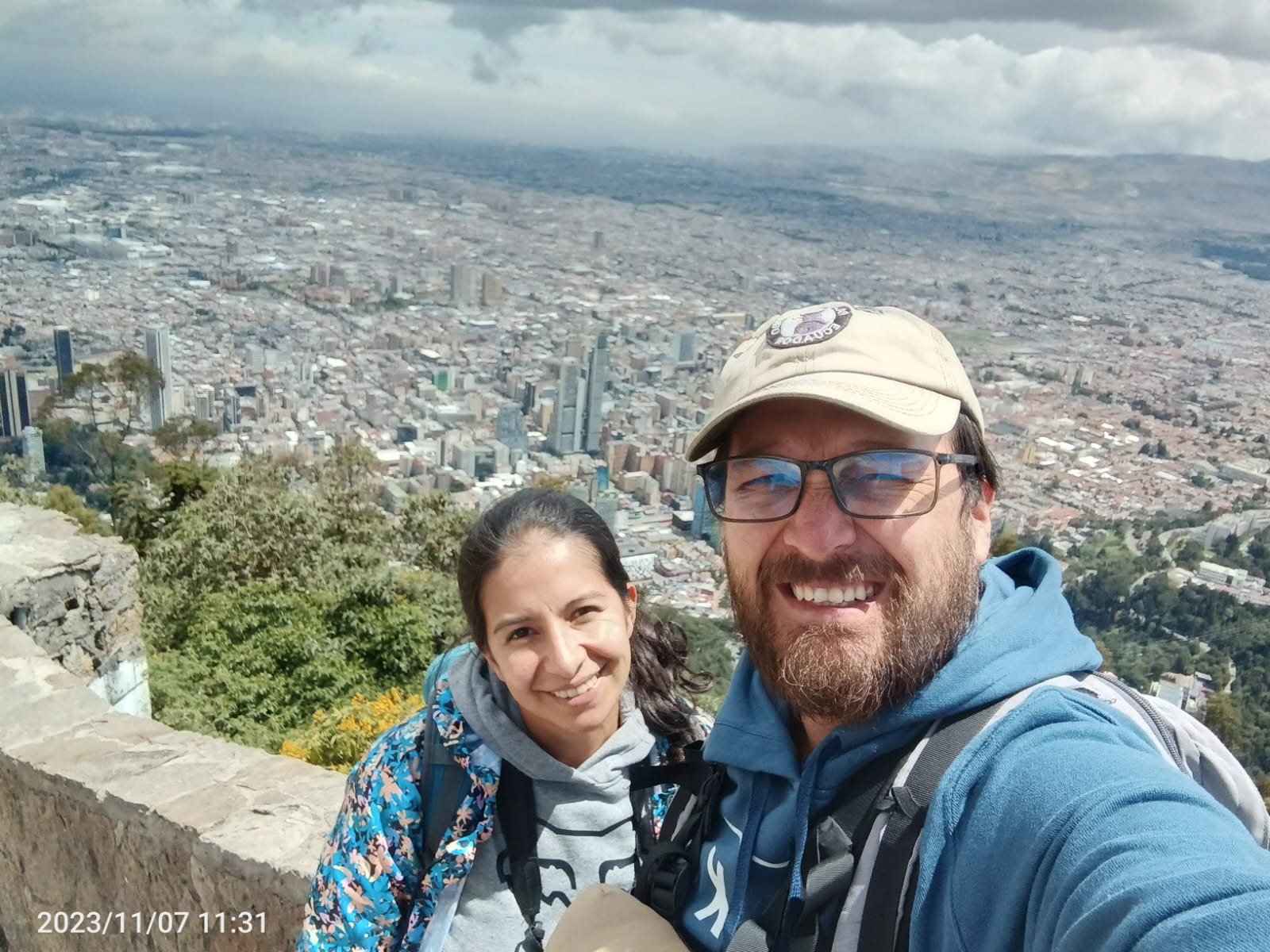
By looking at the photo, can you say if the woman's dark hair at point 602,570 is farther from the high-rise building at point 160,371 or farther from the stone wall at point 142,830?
the high-rise building at point 160,371

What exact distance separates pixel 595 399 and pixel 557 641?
85.1ft

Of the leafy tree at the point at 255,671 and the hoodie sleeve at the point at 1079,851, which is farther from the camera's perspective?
the leafy tree at the point at 255,671

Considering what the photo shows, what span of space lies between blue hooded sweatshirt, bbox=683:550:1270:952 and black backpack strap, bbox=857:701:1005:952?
2 cm

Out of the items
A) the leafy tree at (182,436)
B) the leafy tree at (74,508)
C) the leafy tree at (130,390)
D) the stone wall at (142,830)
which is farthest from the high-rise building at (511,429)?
the stone wall at (142,830)

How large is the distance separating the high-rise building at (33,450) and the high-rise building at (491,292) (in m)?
26.2

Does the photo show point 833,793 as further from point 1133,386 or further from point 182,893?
point 1133,386

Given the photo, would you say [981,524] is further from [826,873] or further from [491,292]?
[491,292]

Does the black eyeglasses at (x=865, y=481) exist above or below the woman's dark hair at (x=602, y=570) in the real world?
above

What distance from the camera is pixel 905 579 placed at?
1004mm

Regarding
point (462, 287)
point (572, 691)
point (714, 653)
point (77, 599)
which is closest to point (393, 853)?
point (572, 691)

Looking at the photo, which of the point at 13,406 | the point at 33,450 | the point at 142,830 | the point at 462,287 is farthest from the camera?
the point at 462,287

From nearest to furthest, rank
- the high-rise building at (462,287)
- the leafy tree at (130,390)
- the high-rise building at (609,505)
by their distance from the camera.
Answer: the high-rise building at (609,505)
the leafy tree at (130,390)
the high-rise building at (462,287)

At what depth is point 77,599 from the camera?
4.02 metres

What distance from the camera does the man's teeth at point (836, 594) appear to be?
1.01m
